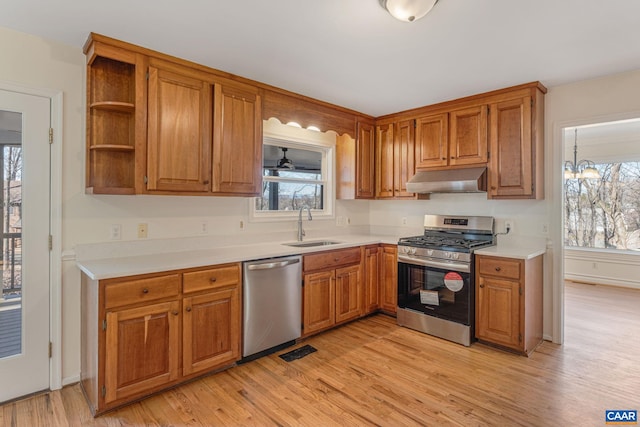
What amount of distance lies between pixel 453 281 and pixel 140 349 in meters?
2.68

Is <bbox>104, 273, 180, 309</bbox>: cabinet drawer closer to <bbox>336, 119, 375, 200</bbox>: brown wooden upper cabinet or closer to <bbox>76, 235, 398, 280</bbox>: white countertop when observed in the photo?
<bbox>76, 235, 398, 280</bbox>: white countertop

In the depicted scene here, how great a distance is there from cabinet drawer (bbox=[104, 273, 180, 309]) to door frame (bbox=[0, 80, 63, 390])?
65 centimetres

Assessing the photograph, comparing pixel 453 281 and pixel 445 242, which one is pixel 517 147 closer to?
pixel 445 242

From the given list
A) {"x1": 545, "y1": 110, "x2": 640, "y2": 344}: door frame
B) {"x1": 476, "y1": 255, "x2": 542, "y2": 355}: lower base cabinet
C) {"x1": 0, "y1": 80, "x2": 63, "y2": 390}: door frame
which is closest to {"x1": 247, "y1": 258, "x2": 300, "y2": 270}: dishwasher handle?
{"x1": 0, "y1": 80, "x2": 63, "y2": 390}: door frame

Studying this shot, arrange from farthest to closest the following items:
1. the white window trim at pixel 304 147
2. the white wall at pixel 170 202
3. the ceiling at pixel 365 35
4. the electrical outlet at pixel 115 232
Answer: the white window trim at pixel 304 147 < the electrical outlet at pixel 115 232 < the white wall at pixel 170 202 < the ceiling at pixel 365 35

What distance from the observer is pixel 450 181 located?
3529 mm

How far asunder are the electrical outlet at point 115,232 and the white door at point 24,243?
15.2 inches

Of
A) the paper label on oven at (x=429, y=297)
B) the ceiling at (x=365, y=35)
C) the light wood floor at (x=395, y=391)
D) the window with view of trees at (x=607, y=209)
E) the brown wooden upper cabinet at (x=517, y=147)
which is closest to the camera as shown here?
the ceiling at (x=365, y=35)

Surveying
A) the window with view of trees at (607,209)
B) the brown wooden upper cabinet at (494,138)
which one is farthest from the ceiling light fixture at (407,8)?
the window with view of trees at (607,209)

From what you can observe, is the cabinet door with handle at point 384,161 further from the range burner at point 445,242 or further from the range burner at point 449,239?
the range burner at point 445,242

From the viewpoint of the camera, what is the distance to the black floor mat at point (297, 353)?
9.61 ft

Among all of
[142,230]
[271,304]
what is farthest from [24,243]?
[271,304]

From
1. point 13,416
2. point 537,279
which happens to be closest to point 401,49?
point 537,279

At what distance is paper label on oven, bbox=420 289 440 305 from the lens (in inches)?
135
